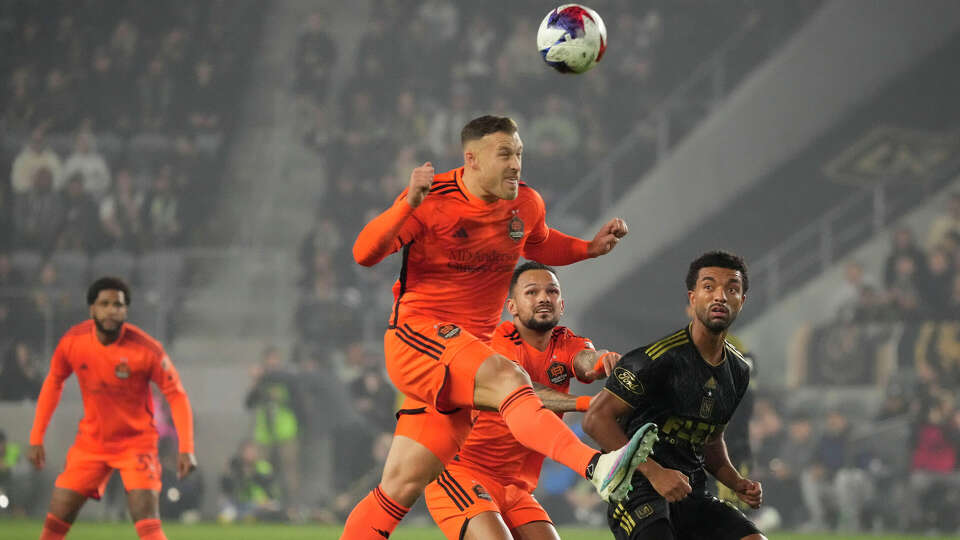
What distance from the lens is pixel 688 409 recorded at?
5242 millimetres

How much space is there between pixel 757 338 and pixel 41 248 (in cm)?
1076

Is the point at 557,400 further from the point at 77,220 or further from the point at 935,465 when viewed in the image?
the point at 77,220

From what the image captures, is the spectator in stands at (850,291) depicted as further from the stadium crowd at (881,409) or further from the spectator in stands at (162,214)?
the spectator in stands at (162,214)

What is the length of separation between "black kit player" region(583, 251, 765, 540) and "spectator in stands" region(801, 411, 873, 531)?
9.66 metres

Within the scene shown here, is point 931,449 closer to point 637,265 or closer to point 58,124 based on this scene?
point 637,265

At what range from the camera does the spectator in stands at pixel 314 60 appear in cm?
2022

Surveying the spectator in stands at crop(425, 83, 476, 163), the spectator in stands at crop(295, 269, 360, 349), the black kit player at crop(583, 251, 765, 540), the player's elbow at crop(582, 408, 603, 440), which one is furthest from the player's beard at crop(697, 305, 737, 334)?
the spectator in stands at crop(425, 83, 476, 163)

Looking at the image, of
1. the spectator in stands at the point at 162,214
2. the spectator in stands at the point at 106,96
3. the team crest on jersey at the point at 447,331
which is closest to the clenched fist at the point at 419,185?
the team crest on jersey at the point at 447,331

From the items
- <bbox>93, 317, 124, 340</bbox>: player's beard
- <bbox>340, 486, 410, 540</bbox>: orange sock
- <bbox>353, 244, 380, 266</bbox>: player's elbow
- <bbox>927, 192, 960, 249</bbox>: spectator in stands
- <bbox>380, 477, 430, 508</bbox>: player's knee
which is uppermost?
<bbox>927, 192, 960, 249</bbox>: spectator in stands

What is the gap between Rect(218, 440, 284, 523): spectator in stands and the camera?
1503cm

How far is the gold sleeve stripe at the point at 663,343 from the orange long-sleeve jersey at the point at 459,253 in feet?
2.64

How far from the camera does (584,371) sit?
6000mm

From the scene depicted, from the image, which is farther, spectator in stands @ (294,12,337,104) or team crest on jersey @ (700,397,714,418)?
spectator in stands @ (294,12,337,104)

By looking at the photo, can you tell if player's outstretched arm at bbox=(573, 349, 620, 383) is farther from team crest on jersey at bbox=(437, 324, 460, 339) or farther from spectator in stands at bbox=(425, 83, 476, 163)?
spectator in stands at bbox=(425, 83, 476, 163)
